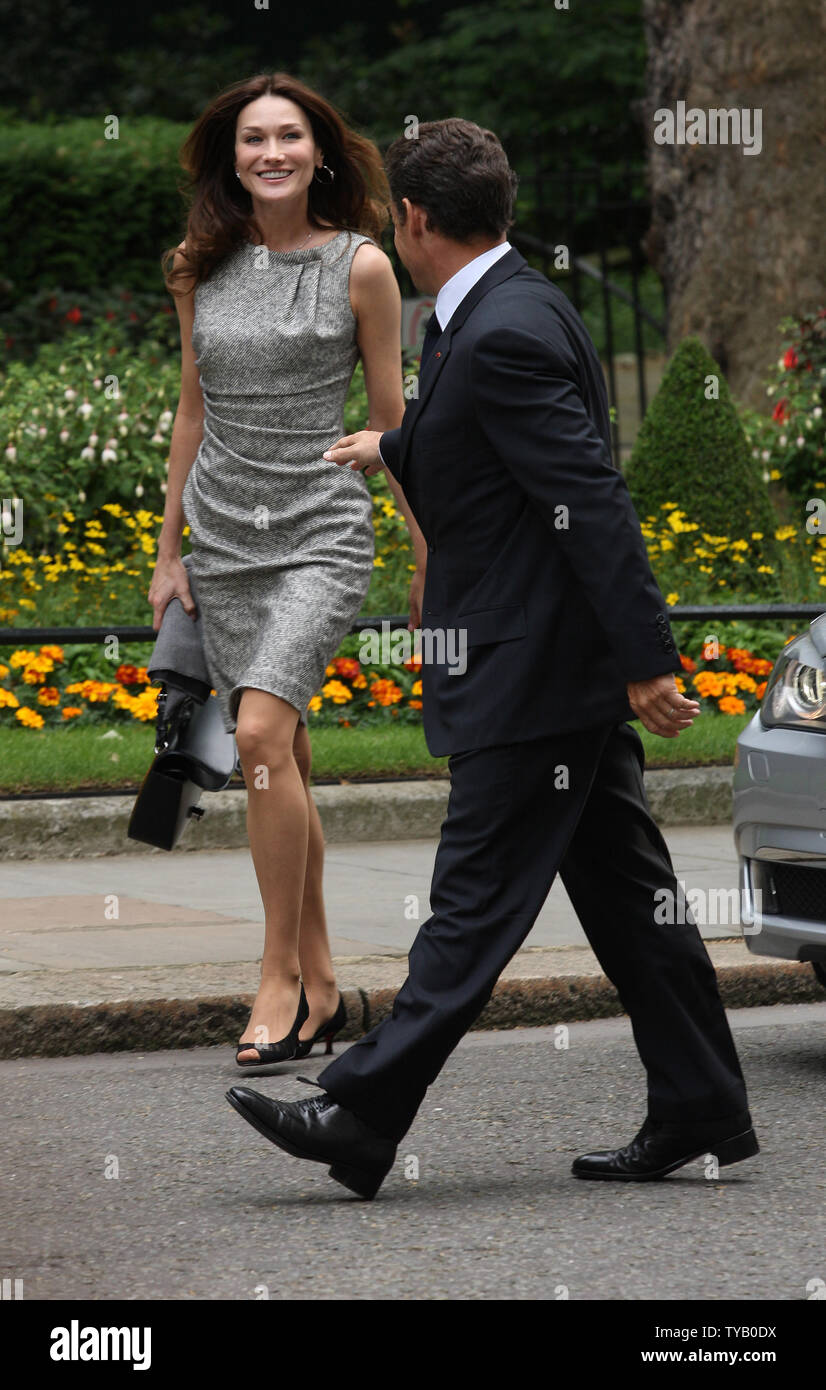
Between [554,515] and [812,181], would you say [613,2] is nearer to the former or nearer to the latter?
A: [812,181]

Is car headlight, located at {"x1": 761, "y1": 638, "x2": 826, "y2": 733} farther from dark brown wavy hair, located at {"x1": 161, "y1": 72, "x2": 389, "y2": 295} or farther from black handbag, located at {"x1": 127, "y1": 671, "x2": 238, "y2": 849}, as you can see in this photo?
dark brown wavy hair, located at {"x1": 161, "y1": 72, "x2": 389, "y2": 295}

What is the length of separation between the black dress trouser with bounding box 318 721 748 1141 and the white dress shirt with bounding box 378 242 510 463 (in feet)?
2.73

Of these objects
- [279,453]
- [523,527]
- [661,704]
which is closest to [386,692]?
[279,453]

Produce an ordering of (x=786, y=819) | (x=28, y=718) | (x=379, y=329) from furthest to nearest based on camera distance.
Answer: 1. (x=28, y=718)
2. (x=379, y=329)
3. (x=786, y=819)

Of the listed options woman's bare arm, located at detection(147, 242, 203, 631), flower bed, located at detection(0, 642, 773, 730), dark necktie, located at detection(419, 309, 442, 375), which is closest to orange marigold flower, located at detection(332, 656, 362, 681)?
flower bed, located at detection(0, 642, 773, 730)

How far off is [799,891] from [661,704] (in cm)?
143

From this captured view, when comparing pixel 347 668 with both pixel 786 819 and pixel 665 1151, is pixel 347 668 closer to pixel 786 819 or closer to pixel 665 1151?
pixel 786 819

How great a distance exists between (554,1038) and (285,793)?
3.78 feet

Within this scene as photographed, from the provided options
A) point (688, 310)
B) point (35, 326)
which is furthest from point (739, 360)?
point (35, 326)

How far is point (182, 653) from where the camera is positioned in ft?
16.8

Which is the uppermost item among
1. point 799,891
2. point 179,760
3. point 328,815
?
point 179,760

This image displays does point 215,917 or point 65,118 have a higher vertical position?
point 65,118

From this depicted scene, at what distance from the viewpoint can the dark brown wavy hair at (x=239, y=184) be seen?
511 cm

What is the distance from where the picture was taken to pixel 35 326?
16203mm
